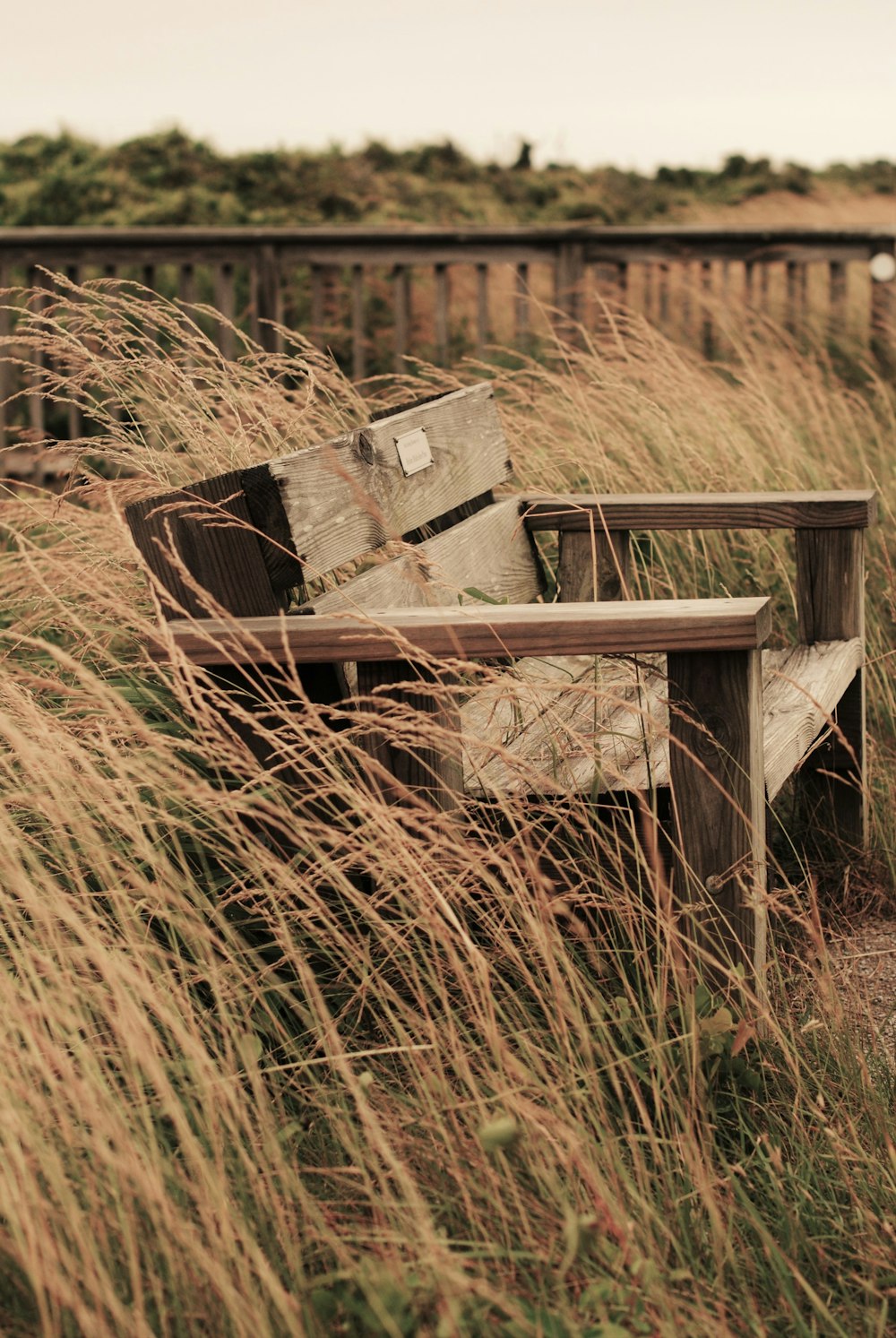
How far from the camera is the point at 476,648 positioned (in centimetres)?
211

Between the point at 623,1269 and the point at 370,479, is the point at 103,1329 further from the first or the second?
the point at 370,479

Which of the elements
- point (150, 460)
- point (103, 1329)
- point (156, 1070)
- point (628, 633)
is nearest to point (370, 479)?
point (150, 460)

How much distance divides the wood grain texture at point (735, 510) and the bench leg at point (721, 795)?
904 mm

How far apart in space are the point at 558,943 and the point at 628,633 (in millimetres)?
486

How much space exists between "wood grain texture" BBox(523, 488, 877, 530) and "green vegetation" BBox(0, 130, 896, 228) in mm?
11412

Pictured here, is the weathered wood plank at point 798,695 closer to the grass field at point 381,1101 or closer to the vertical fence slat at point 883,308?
the grass field at point 381,1101

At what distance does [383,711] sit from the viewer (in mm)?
2180

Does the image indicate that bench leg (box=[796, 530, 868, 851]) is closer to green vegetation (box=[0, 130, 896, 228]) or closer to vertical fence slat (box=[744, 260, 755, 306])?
vertical fence slat (box=[744, 260, 755, 306])

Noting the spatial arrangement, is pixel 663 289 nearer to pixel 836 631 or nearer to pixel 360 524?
pixel 836 631

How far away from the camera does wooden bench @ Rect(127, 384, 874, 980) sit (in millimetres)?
2088

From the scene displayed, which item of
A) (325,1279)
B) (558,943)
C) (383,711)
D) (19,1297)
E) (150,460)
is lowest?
(19,1297)

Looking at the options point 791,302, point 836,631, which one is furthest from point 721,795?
point 791,302

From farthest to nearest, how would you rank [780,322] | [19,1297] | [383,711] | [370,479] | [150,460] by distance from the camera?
[780,322] < [150,460] < [370,479] < [383,711] < [19,1297]

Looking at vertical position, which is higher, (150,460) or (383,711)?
(150,460)
